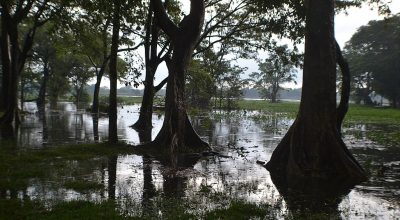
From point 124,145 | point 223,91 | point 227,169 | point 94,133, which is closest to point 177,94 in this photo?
point 124,145

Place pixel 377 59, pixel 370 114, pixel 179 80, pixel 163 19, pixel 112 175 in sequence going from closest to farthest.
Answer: pixel 112 175, pixel 179 80, pixel 163 19, pixel 370 114, pixel 377 59

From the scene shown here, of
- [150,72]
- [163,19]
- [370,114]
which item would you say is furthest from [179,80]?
[370,114]

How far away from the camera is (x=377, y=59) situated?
240ft

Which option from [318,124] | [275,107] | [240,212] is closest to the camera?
[240,212]

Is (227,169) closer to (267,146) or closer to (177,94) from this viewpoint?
(177,94)

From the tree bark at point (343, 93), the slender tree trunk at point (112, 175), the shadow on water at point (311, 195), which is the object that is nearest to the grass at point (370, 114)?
the tree bark at point (343, 93)

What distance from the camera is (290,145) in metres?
14.6

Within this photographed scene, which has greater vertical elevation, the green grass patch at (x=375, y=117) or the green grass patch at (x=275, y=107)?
the green grass patch at (x=275, y=107)

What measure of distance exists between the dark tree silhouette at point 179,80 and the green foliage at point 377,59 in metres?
57.0

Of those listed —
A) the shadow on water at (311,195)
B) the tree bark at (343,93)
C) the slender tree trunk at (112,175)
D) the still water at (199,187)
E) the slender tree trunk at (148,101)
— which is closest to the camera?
the shadow on water at (311,195)

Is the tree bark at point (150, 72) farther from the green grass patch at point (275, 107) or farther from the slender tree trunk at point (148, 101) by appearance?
the green grass patch at point (275, 107)

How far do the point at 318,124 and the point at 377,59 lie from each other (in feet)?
216

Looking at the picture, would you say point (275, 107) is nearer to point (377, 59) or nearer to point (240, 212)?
point (377, 59)

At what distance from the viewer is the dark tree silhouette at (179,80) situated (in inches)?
723
